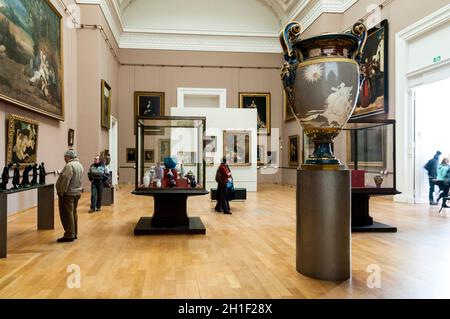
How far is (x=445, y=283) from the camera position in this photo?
5.18 m

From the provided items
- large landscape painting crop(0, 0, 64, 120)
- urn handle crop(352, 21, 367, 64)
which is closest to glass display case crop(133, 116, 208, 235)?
large landscape painting crop(0, 0, 64, 120)

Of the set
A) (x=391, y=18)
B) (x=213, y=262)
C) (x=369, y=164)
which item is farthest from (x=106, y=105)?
(x=213, y=262)

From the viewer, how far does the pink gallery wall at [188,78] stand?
24938 millimetres

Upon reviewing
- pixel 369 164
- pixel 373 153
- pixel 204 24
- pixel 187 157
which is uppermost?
pixel 204 24

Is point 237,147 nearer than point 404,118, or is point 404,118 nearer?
point 404,118

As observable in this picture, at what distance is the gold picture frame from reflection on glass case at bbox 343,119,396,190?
12030mm

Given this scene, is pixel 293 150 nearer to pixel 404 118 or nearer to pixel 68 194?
pixel 404 118

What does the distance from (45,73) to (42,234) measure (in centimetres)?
682

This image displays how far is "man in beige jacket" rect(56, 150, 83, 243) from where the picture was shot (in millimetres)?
7762

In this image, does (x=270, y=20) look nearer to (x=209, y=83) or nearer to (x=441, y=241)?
(x=209, y=83)

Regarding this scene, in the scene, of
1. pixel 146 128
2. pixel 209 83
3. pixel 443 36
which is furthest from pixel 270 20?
pixel 146 128

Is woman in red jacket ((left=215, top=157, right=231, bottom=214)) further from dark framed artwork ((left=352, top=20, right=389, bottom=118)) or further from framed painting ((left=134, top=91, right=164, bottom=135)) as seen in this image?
framed painting ((left=134, top=91, right=164, bottom=135))

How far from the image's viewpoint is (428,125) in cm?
1440

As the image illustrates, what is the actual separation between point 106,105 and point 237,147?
680 centimetres
